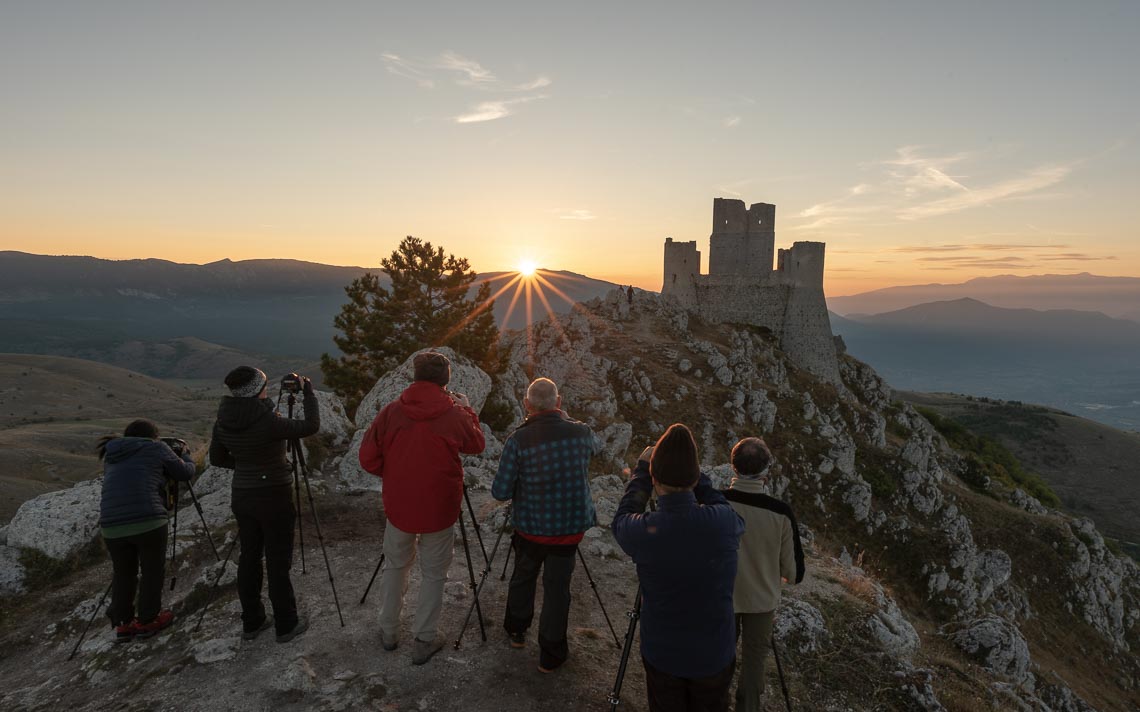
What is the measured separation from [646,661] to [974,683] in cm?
739

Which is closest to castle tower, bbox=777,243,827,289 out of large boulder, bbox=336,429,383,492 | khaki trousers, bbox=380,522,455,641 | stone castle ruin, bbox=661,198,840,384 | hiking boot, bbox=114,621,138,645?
stone castle ruin, bbox=661,198,840,384

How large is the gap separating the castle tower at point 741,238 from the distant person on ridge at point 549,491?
48758 mm

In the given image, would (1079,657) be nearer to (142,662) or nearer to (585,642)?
(585,642)

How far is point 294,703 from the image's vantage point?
19.2 ft

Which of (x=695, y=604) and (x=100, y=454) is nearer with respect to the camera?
(x=695, y=604)

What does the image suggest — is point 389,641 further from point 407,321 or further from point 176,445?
point 407,321

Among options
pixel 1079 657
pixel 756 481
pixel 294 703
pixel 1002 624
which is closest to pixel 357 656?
pixel 294 703

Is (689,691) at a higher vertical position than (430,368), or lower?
lower

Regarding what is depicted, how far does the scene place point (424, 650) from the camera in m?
6.53

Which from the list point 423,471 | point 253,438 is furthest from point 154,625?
point 423,471

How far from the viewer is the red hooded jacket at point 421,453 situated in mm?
6078

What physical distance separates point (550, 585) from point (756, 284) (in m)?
49.9

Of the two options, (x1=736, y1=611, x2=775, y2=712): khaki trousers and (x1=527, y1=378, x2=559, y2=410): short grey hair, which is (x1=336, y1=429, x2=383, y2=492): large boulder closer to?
(x1=527, y1=378, x2=559, y2=410): short grey hair

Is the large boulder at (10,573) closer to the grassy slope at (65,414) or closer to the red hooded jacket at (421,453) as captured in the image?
the red hooded jacket at (421,453)
